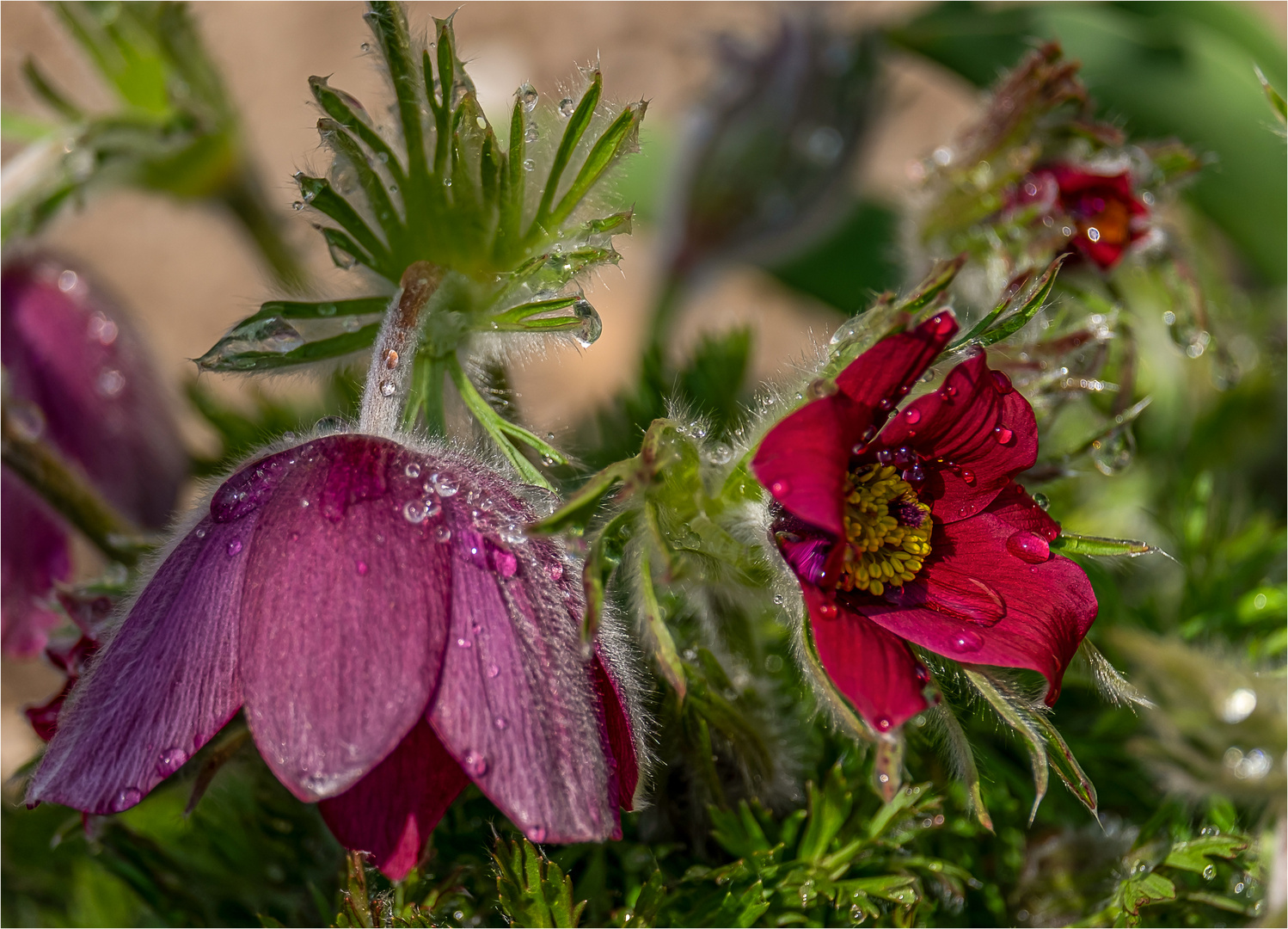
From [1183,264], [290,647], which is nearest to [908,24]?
[1183,264]

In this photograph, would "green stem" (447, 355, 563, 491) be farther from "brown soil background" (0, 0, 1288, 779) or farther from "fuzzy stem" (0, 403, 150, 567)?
"brown soil background" (0, 0, 1288, 779)

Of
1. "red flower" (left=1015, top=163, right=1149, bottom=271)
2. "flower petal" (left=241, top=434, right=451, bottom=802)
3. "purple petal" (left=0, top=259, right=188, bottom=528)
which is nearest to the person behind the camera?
"flower petal" (left=241, top=434, right=451, bottom=802)

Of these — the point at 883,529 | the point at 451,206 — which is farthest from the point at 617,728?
the point at 451,206

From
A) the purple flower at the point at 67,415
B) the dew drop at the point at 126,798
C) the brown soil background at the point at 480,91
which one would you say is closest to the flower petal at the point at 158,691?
the dew drop at the point at 126,798

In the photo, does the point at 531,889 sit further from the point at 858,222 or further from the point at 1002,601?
the point at 858,222

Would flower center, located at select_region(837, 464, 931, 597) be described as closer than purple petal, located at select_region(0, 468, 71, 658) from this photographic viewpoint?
Yes

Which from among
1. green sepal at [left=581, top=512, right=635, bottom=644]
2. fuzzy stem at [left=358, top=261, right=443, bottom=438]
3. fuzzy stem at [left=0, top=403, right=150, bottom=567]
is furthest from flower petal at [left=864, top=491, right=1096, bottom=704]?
fuzzy stem at [left=0, top=403, right=150, bottom=567]
